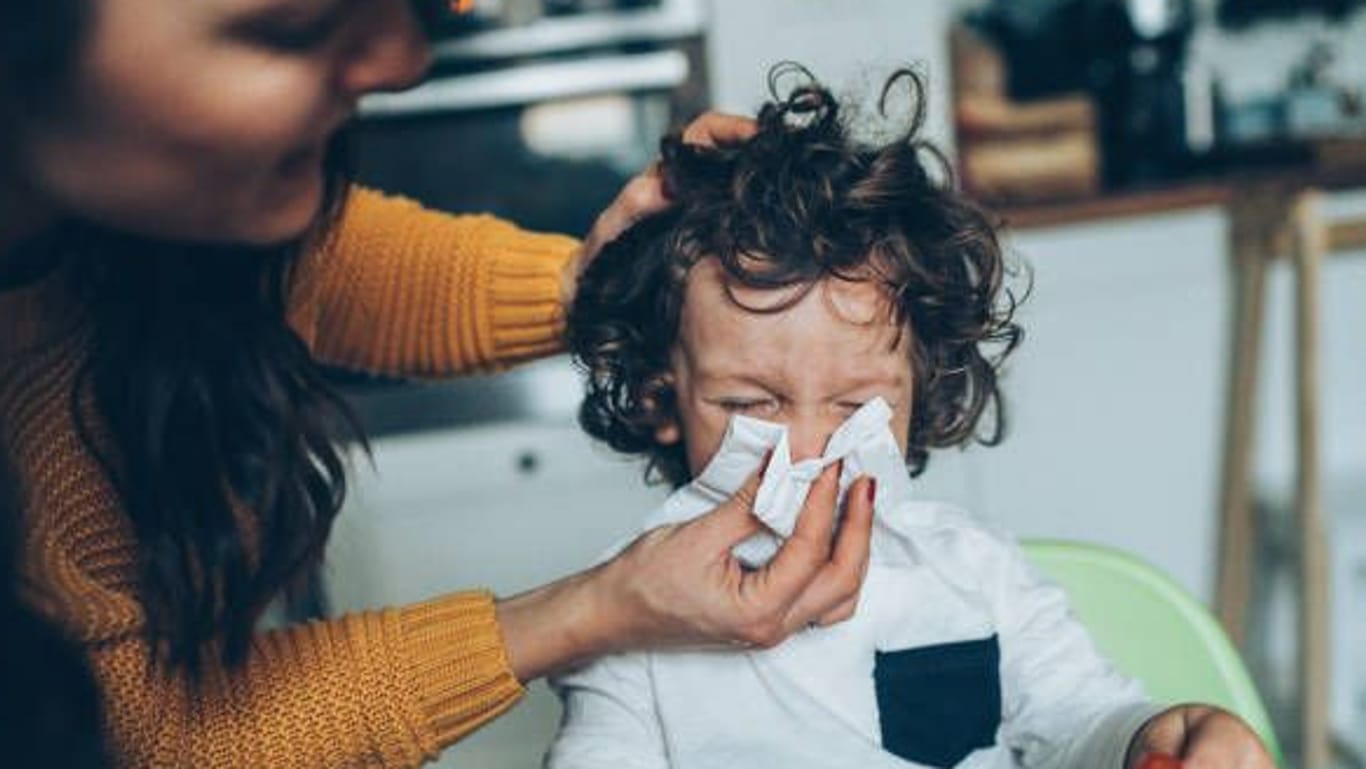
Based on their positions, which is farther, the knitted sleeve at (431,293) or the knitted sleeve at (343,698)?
the knitted sleeve at (431,293)

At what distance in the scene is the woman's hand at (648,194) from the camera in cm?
105

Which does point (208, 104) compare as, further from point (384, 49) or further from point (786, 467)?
point (786, 467)

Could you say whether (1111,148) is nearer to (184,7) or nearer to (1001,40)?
(1001,40)

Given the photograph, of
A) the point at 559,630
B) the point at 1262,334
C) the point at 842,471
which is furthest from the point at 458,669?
the point at 1262,334

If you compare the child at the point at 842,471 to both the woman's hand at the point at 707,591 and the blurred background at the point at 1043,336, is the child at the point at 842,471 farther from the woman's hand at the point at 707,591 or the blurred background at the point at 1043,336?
the blurred background at the point at 1043,336

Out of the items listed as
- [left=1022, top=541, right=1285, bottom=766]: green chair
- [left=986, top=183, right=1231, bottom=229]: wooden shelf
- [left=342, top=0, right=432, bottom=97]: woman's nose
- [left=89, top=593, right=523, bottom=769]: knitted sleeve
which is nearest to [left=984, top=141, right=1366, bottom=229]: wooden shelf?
[left=986, top=183, right=1231, bottom=229]: wooden shelf

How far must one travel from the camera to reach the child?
94cm

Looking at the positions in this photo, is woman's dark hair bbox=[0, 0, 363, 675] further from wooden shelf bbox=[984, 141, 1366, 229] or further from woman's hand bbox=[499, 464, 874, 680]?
wooden shelf bbox=[984, 141, 1366, 229]

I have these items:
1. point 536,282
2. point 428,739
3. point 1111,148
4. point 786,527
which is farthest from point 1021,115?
point 428,739

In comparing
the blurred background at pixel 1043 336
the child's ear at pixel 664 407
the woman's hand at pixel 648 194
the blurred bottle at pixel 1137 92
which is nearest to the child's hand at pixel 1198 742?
the child's ear at pixel 664 407

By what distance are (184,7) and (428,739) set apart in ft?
1.73

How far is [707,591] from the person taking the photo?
34.1 inches

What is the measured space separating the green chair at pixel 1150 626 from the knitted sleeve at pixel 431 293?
1.46 feet

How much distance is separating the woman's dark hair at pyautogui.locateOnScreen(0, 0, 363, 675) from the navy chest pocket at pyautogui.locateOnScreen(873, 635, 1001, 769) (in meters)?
0.39
